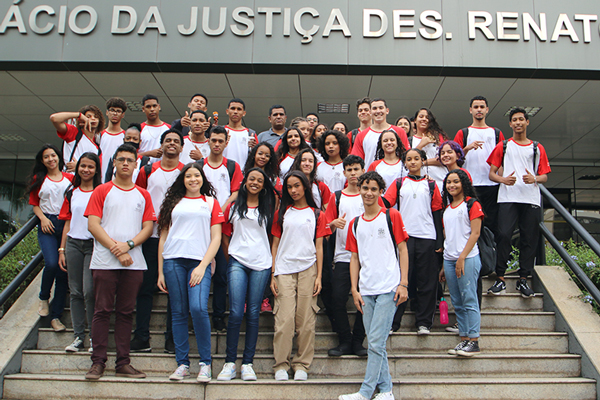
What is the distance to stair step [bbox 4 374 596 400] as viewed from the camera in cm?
417

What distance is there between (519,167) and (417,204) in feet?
5.39

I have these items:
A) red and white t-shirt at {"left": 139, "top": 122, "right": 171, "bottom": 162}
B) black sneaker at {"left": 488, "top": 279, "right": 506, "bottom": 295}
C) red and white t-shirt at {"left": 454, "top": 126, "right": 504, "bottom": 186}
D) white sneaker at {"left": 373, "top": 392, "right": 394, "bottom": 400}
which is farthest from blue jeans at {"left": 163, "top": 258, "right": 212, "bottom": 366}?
red and white t-shirt at {"left": 454, "top": 126, "right": 504, "bottom": 186}

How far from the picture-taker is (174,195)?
4.71m

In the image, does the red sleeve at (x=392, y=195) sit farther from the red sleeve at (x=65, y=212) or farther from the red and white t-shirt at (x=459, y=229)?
the red sleeve at (x=65, y=212)

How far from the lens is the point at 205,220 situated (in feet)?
14.9

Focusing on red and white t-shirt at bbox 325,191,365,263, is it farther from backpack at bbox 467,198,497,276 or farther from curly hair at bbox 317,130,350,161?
backpack at bbox 467,198,497,276

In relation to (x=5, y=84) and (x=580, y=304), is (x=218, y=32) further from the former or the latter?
(x=580, y=304)

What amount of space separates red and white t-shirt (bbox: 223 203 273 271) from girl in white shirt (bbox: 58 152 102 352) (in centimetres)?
150

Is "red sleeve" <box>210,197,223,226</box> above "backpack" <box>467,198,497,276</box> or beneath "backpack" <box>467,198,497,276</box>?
above

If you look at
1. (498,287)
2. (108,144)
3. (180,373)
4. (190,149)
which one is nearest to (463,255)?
(498,287)

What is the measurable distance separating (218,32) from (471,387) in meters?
7.43

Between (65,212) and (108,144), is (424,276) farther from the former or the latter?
(108,144)

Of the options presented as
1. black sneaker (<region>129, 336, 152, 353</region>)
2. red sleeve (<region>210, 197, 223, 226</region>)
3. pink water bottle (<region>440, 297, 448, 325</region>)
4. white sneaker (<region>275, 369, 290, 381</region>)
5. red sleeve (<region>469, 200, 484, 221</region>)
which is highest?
red sleeve (<region>469, 200, 484, 221</region>)

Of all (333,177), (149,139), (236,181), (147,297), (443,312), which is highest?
(149,139)
